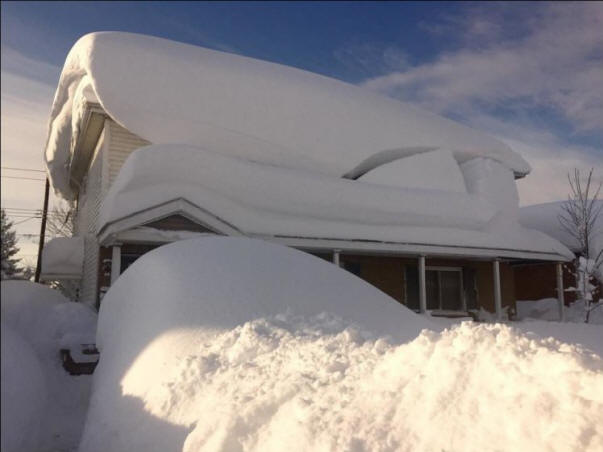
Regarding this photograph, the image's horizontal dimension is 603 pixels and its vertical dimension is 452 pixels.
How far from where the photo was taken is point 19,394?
2496 mm

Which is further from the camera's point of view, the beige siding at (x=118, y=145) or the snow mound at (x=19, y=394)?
the beige siding at (x=118, y=145)

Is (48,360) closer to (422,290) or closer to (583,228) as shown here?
(422,290)

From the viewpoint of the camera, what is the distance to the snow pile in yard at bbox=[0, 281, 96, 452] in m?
2.54

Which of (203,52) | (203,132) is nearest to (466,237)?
(203,132)

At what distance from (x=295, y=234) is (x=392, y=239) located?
10.5 feet

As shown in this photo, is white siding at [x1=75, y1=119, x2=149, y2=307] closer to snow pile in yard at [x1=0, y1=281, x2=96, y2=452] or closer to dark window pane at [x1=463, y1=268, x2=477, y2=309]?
snow pile in yard at [x1=0, y1=281, x2=96, y2=452]

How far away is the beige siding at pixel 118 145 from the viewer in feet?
47.1

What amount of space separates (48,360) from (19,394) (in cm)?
151

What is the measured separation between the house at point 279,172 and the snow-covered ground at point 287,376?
5.78 m

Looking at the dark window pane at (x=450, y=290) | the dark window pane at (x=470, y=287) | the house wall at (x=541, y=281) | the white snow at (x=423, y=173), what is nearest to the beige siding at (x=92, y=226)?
the white snow at (x=423, y=173)

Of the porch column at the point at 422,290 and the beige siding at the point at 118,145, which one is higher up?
the beige siding at the point at 118,145

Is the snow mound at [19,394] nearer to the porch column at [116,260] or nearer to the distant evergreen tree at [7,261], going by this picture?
the distant evergreen tree at [7,261]

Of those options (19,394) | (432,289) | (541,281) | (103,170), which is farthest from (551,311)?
(19,394)

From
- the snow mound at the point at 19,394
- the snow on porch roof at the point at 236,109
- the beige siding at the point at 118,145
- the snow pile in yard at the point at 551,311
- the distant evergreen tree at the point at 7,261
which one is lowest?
the snow pile in yard at the point at 551,311
